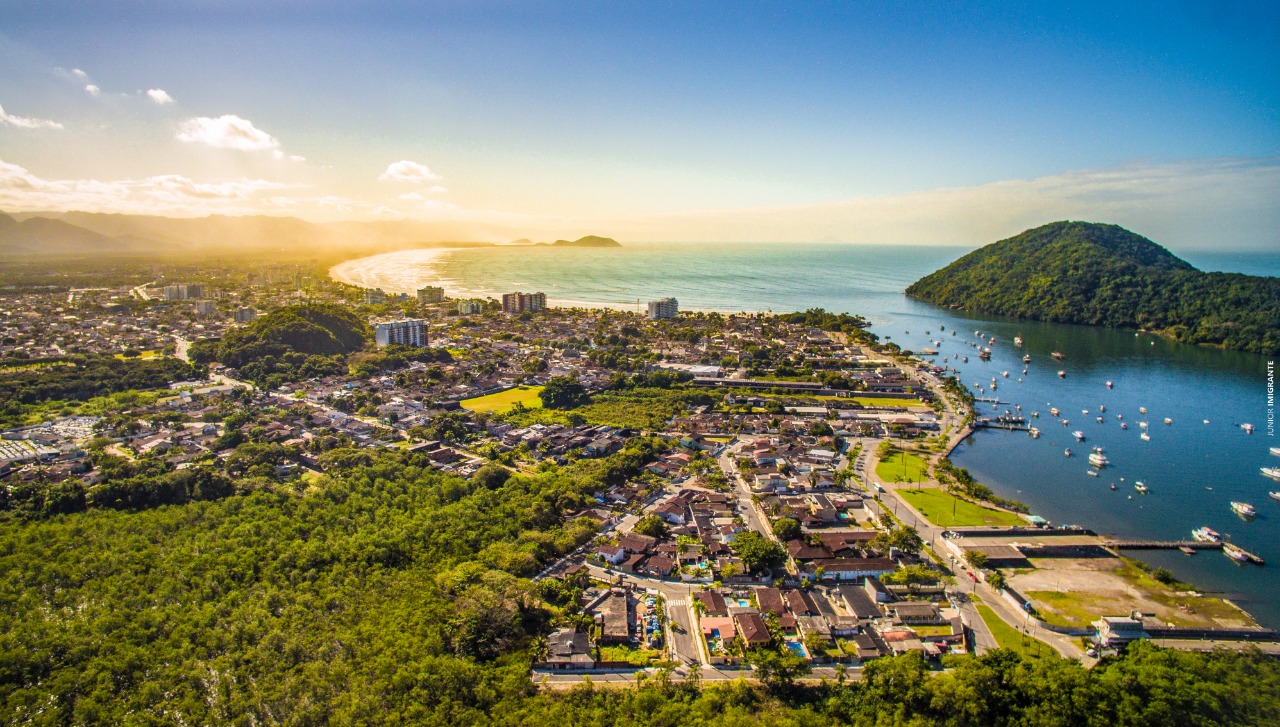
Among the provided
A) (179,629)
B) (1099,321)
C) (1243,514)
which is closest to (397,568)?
(179,629)

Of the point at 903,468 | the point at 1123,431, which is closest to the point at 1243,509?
the point at 1123,431

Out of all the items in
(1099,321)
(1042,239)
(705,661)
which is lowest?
(705,661)

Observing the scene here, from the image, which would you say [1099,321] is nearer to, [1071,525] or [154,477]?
[1071,525]

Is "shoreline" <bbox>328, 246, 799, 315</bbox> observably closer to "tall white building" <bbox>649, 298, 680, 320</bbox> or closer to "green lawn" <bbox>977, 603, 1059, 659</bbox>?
"tall white building" <bbox>649, 298, 680, 320</bbox>

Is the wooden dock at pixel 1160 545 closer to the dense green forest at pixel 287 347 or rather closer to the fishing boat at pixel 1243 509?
the fishing boat at pixel 1243 509

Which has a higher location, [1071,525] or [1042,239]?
[1042,239]

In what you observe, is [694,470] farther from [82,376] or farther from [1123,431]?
[82,376]

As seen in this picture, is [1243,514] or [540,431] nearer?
[1243,514]
